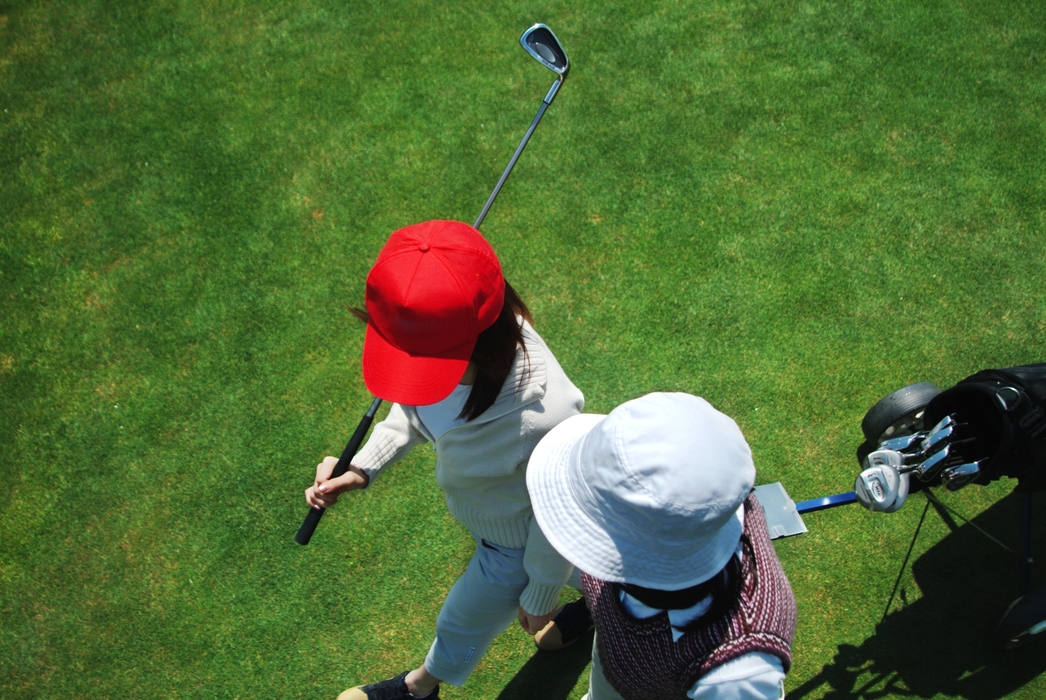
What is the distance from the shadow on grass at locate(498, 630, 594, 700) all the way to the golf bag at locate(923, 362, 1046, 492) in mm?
1653

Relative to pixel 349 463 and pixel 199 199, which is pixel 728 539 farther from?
pixel 199 199

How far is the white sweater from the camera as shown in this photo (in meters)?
1.96

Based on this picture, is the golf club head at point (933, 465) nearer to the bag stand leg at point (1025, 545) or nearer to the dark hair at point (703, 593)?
the bag stand leg at point (1025, 545)

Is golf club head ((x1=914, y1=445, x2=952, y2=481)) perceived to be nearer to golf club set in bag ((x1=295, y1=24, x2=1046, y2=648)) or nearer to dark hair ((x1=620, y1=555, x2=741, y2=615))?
golf club set in bag ((x1=295, y1=24, x2=1046, y2=648))

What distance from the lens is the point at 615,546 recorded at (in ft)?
5.02

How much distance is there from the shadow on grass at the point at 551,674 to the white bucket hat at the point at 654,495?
69.0 inches

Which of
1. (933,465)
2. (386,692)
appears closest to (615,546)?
(933,465)

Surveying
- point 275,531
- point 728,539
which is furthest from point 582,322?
point 728,539

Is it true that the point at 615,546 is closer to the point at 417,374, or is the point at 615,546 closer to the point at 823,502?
the point at 417,374

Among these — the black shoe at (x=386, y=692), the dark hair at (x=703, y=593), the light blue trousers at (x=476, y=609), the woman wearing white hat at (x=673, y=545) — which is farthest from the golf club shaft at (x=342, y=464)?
the dark hair at (x=703, y=593)

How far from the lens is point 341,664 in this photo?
311 centimetres

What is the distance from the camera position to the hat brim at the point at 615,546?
1.50 metres

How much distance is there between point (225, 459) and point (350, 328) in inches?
35.3

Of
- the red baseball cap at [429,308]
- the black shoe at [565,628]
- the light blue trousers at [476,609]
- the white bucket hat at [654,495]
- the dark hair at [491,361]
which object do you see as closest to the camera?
the white bucket hat at [654,495]
